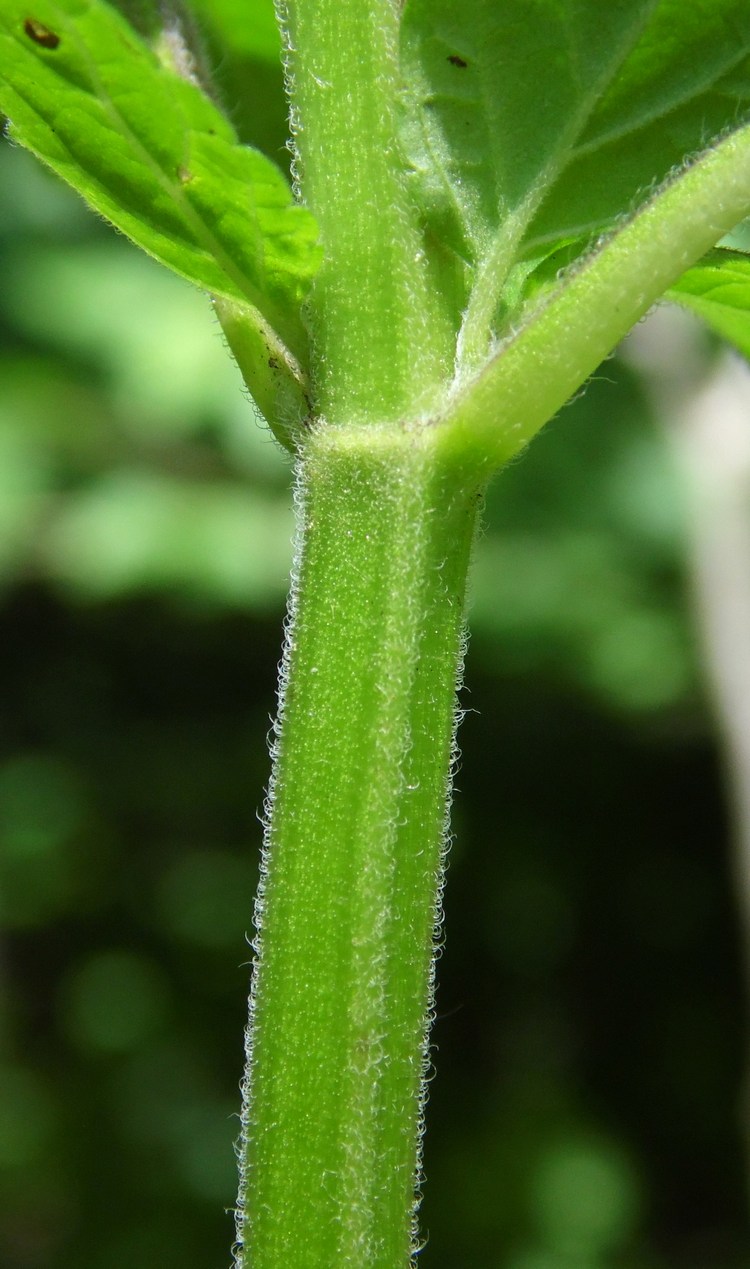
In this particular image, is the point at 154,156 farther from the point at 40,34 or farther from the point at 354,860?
the point at 354,860

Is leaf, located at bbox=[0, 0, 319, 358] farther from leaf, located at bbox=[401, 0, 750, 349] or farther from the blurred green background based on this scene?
the blurred green background

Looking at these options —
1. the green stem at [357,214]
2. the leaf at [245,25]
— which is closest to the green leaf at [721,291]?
the green stem at [357,214]

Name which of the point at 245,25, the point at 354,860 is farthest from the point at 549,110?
the point at 354,860

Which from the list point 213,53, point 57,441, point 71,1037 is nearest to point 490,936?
point 71,1037

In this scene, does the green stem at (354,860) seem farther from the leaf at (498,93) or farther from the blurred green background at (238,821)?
the blurred green background at (238,821)

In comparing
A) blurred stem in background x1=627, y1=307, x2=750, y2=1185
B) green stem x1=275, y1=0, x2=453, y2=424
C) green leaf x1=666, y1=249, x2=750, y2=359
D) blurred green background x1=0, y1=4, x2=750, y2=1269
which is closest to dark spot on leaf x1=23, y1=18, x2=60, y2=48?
green stem x1=275, y1=0, x2=453, y2=424

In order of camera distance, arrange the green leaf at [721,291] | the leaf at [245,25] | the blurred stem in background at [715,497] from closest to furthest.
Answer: the green leaf at [721,291]
the leaf at [245,25]
the blurred stem in background at [715,497]
